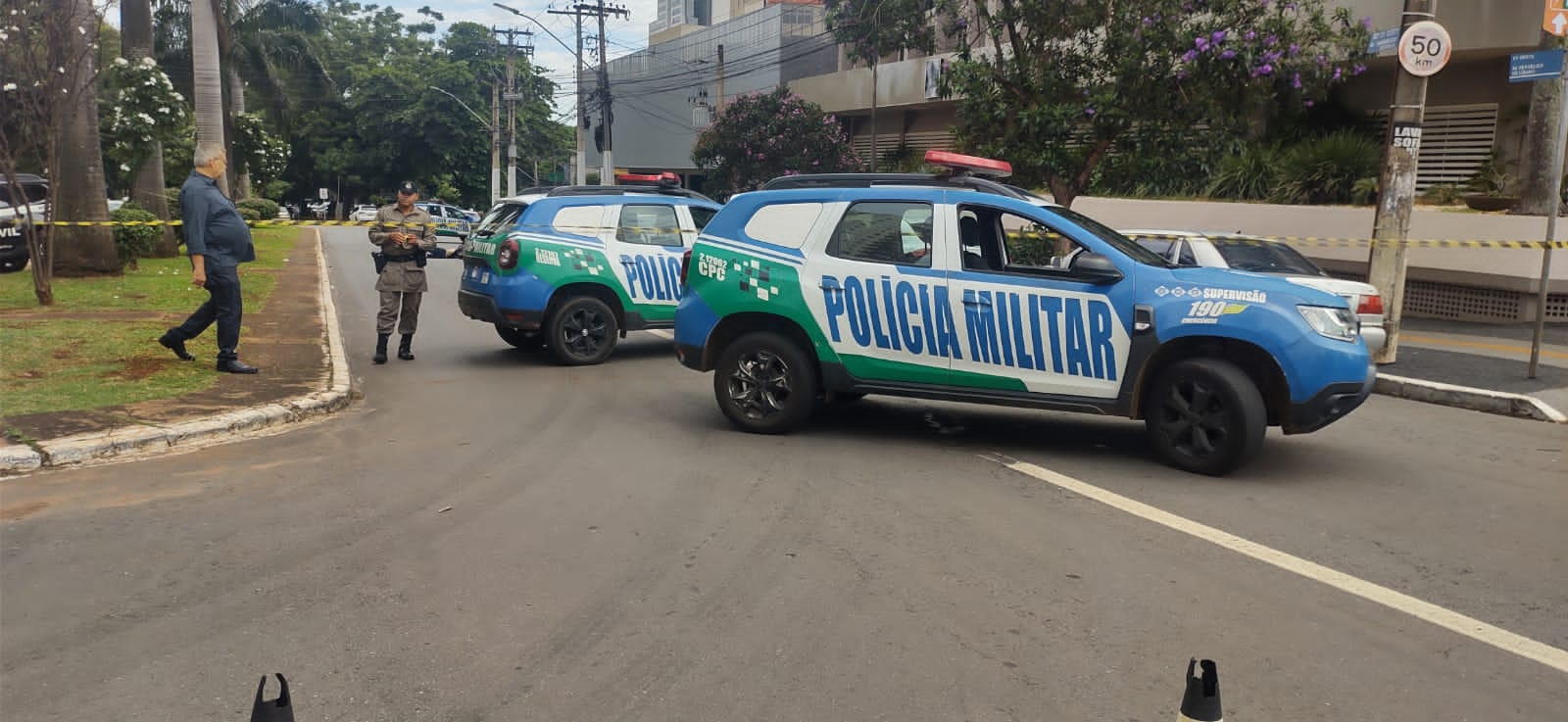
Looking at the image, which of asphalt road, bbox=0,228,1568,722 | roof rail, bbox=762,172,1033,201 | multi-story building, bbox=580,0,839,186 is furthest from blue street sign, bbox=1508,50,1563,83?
multi-story building, bbox=580,0,839,186

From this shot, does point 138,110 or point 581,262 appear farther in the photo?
point 138,110

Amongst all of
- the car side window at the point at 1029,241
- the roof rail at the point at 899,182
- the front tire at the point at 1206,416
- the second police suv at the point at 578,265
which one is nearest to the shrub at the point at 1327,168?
the second police suv at the point at 578,265

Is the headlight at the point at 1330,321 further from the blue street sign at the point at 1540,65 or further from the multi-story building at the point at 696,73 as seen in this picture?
the multi-story building at the point at 696,73

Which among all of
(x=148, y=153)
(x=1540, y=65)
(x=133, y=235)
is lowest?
(x=133, y=235)

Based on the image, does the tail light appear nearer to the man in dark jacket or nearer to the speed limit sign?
the man in dark jacket

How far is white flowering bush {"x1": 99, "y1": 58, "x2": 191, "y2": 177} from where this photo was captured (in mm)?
22891

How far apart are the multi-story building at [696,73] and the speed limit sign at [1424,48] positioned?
119 feet

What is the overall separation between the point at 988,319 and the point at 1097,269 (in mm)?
770

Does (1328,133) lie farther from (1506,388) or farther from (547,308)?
(547,308)

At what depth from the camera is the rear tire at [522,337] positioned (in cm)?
1252

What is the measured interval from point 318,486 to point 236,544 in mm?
1168

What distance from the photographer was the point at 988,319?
7707 mm

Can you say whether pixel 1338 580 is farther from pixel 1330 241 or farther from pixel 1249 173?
pixel 1249 173

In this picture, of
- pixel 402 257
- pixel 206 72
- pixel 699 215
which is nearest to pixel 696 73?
pixel 206 72
